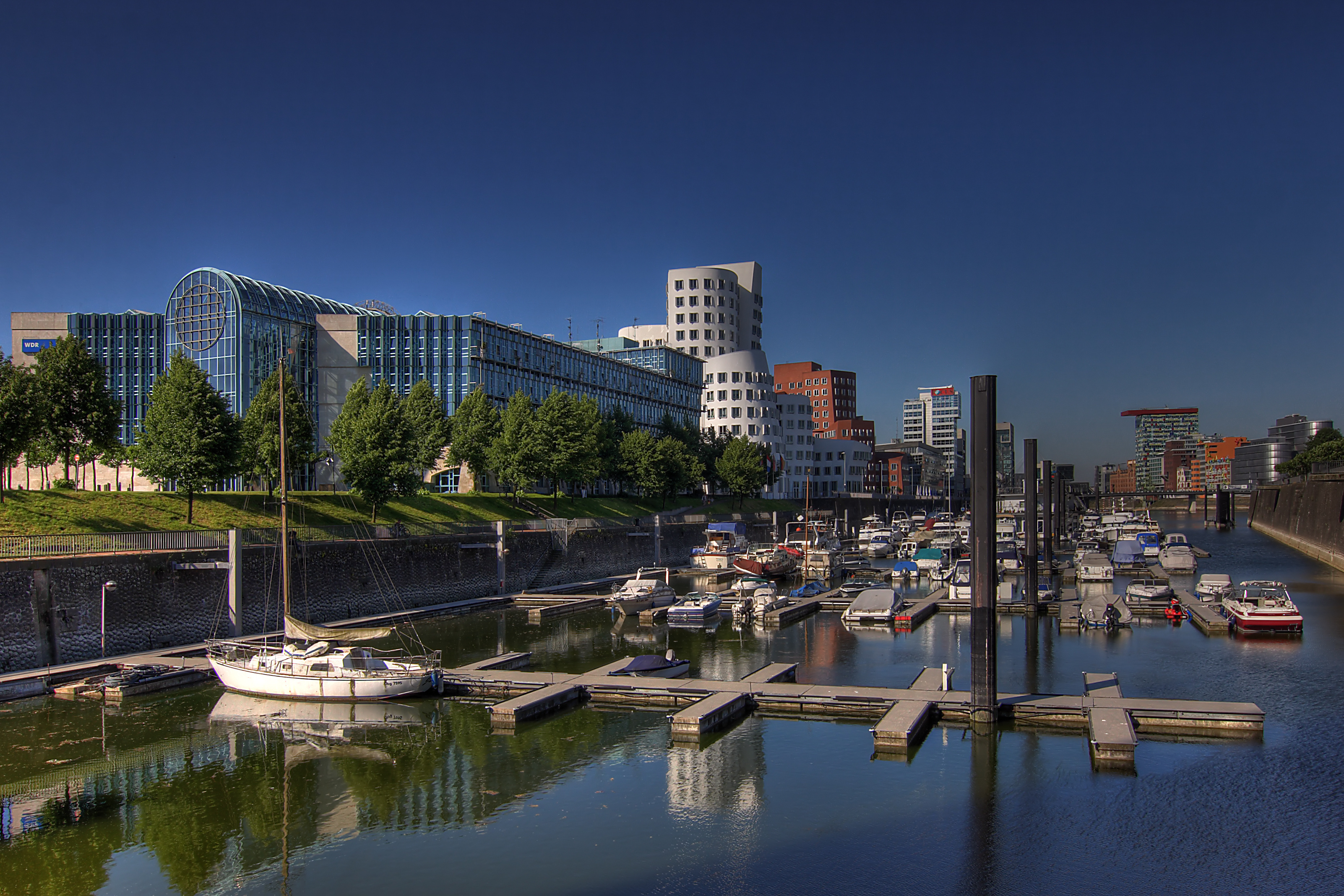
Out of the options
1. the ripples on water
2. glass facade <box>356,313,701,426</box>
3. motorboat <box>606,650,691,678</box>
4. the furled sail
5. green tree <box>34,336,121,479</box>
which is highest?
glass facade <box>356,313,701,426</box>

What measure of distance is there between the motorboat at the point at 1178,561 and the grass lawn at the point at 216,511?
56.1 m

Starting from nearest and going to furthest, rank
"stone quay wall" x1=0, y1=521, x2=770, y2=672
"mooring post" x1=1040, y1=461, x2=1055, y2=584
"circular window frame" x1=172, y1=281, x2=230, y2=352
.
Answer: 1. "stone quay wall" x1=0, y1=521, x2=770, y2=672
2. "mooring post" x1=1040, y1=461, x2=1055, y2=584
3. "circular window frame" x1=172, y1=281, x2=230, y2=352

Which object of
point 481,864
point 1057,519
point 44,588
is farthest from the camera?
point 1057,519

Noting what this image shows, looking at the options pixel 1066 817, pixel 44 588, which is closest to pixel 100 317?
pixel 44 588

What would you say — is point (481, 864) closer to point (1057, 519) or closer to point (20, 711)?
point (20, 711)

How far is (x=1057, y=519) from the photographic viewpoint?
11912cm

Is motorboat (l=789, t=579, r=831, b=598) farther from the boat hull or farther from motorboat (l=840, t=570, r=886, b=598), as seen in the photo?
the boat hull

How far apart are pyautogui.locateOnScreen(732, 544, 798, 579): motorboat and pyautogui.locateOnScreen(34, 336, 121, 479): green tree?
1944 inches

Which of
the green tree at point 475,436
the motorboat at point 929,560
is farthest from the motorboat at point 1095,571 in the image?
the green tree at point 475,436

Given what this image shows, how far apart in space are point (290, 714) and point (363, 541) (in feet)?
72.8

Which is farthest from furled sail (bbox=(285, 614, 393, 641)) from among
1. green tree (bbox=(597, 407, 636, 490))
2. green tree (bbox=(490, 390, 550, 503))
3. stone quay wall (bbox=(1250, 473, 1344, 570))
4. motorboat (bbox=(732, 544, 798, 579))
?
stone quay wall (bbox=(1250, 473, 1344, 570))

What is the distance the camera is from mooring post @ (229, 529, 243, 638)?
1839 inches

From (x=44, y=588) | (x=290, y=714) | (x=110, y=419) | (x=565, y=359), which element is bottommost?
(x=290, y=714)

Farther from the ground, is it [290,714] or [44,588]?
[44,588]
